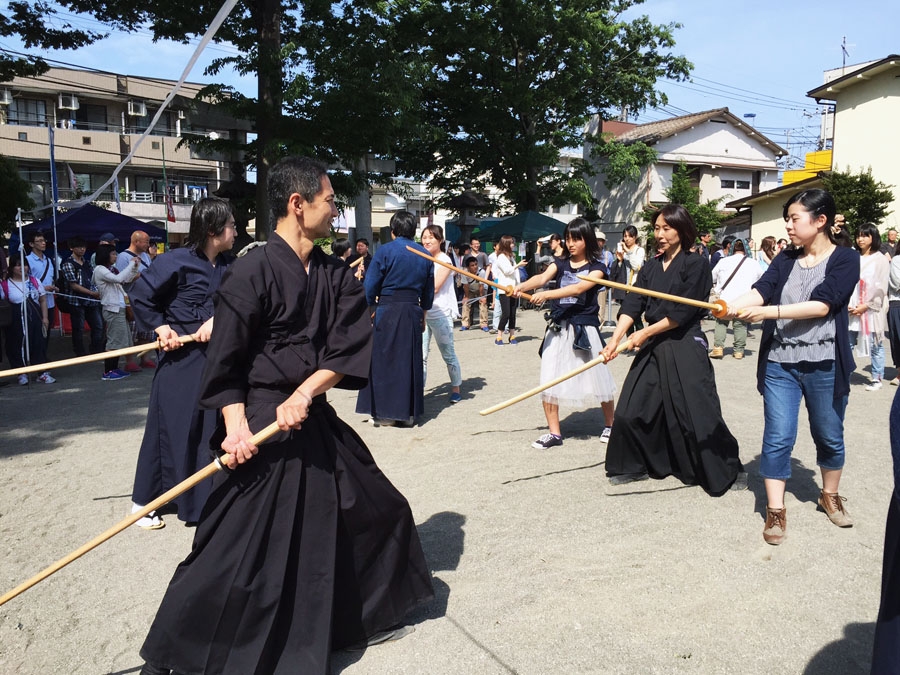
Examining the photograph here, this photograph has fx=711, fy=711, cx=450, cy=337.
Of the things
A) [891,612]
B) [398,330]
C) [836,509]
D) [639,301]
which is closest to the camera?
[891,612]

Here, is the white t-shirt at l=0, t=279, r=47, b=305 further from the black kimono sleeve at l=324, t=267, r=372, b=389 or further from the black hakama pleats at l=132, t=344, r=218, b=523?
the black kimono sleeve at l=324, t=267, r=372, b=389

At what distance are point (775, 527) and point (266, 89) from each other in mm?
11184

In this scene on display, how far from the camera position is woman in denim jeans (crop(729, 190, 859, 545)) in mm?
3779

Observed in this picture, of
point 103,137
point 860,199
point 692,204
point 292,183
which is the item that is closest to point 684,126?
point 692,204

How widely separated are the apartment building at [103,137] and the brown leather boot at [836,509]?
31.9 m

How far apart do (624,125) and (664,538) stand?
1702 inches

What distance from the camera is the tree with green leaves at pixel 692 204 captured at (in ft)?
101

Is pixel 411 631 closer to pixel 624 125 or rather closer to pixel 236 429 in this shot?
pixel 236 429

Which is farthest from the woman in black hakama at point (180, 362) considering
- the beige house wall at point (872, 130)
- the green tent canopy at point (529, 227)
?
the beige house wall at point (872, 130)

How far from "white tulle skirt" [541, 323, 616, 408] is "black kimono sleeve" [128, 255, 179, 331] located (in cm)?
291

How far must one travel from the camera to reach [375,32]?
493 inches

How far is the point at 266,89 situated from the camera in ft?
40.6

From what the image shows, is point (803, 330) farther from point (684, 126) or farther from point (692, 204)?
point (684, 126)

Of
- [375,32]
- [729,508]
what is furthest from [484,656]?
[375,32]
